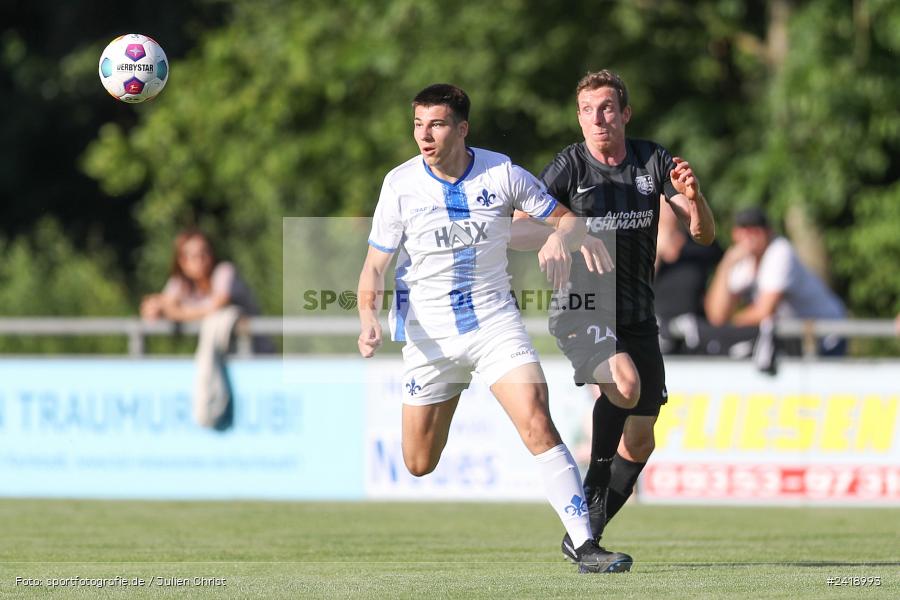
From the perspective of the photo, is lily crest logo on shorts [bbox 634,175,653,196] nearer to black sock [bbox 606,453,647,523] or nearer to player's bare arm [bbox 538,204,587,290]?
player's bare arm [bbox 538,204,587,290]

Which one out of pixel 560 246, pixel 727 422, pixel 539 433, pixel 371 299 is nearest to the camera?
pixel 560 246

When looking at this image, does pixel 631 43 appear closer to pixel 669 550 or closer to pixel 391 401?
pixel 391 401

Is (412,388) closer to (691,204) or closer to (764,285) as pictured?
(691,204)

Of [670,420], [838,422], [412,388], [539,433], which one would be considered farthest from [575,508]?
[838,422]

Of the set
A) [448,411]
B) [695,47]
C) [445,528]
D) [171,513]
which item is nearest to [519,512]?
[445,528]

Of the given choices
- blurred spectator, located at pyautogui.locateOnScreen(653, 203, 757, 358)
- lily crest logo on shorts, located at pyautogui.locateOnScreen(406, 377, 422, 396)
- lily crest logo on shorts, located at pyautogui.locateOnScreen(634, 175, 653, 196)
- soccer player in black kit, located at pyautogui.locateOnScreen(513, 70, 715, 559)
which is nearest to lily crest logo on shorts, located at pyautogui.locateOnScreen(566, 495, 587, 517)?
soccer player in black kit, located at pyautogui.locateOnScreen(513, 70, 715, 559)

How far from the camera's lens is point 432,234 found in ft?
26.3

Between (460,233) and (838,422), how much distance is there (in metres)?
6.21

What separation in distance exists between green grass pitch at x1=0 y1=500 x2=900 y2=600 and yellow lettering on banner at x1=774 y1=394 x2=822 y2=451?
0.60 meters

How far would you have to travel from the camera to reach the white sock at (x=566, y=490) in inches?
310

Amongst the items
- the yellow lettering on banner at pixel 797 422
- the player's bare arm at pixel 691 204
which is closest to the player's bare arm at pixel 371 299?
the player's bare arm at pixel 691 204

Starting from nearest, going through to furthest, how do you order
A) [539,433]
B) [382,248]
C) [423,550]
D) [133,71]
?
1. [539,433]
2. [382,248]
3. [133,71]
4. [423,550]

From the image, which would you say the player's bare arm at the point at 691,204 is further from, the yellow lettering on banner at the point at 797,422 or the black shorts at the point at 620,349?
the yellow lettering on banner at the point at 797,422

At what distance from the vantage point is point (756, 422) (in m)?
13.3
